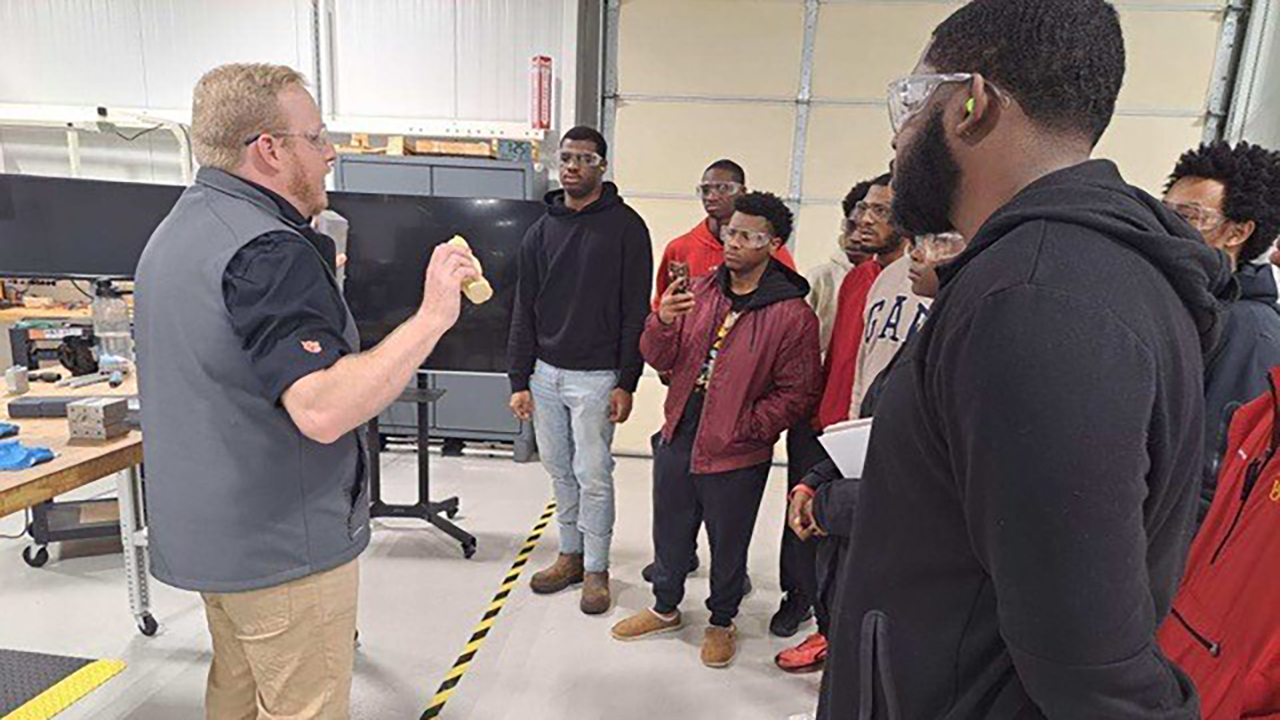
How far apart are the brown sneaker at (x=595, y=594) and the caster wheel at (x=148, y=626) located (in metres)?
1.55

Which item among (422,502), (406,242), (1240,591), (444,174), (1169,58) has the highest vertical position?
(1169,58)

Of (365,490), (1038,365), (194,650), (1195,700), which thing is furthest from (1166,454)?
(194,650)

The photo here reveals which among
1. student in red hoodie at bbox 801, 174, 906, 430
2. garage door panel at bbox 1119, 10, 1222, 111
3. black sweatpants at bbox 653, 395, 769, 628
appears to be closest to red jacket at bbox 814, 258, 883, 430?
student in red hoodie at bbox 801, 174, 906, 430

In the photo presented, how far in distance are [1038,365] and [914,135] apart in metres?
0.32

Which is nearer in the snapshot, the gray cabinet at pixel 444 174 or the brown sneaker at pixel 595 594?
the brown sneaker at pixel 595 594

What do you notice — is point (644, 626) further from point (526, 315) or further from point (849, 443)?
point (849, 443)

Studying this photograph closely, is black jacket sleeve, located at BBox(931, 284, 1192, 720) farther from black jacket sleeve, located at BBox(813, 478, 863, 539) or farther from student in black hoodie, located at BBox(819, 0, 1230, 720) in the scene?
black jacket sleeve, located at BBox(813, 478, 863, 539)

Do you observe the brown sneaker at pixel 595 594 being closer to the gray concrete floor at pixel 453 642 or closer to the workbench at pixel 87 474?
the gray concrete floor at pixel 453 642

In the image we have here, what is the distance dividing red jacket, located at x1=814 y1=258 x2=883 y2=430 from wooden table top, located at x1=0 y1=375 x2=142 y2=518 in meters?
2.03

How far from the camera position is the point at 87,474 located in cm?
169

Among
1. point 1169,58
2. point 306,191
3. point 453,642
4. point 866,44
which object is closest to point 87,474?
point 306,191

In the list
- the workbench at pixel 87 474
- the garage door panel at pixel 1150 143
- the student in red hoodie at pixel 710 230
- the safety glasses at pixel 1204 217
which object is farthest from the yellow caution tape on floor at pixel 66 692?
the garage door panel at pixel 1150 143

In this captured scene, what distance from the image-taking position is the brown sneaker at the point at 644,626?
2650 mm

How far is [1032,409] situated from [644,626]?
2.30 metres
